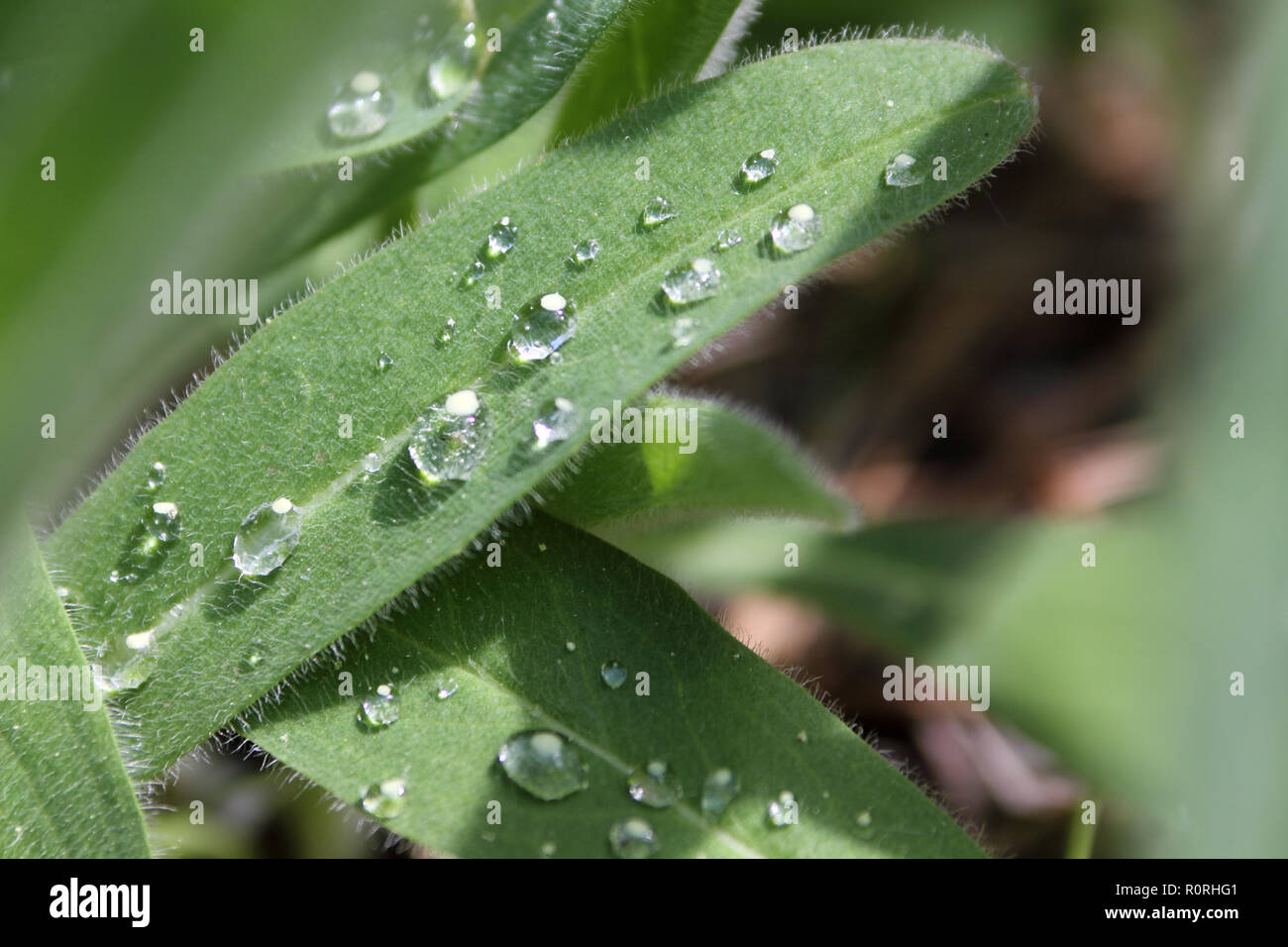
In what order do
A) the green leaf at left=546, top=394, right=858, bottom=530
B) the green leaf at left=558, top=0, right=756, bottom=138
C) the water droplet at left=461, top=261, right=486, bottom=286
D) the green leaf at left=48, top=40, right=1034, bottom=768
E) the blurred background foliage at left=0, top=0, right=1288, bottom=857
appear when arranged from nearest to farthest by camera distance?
the blurred background foliage at left=0, top=0, right=1288, bottom=857 → the green leaf at left=48, top=40, right=1034, bottom=768 → the water droplet at left=461, top=261, right=486, bottom=286 → the green leaf at left=546, top=394, right=858, bottom=530 → the green leaf at left=558, top=0, right=756, bottom=138

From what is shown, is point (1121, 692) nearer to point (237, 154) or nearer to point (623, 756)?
point (623, 756)

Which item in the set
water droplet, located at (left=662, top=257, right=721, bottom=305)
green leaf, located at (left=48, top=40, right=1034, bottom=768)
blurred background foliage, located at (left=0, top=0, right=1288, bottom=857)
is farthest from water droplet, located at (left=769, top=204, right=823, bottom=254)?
blurred background foliage, located at (left=0, top=0, right=1288, bottom=857)

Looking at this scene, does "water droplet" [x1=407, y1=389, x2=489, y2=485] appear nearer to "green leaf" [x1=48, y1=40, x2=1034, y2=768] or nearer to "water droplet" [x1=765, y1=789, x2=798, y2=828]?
"green leaf" [x1=48, y1=40, x2=1034, y2=768]

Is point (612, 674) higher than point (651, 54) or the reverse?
the reverse

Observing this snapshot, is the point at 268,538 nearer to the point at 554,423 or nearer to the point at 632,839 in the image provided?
the point at 554,423

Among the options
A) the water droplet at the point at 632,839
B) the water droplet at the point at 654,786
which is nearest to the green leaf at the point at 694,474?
the water droplet at the point at 654,786

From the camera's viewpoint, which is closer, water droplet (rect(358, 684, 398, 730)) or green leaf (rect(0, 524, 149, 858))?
green leaf (rect(0, 524, 149, 858))

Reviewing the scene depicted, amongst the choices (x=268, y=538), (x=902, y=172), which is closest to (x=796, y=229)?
(x=902, y=172)

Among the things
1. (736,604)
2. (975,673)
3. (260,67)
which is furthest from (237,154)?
(736,604)
